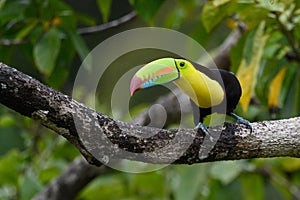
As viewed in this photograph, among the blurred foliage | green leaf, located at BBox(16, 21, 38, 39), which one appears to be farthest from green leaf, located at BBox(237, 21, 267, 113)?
green leaf, located at BBox(16, 21, 38, 39)

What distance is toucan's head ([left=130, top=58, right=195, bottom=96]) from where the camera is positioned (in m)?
1.30

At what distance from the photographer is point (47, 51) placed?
1.94 m

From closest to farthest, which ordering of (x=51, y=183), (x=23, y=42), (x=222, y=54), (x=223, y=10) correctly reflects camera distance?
(x=223, y=10) < (x=23, y=42) < (x=51, y=183) < (x=222, y=54)

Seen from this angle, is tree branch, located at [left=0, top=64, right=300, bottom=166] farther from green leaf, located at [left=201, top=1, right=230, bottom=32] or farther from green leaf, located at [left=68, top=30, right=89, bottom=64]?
green leaf, located at [left=68, top=30, right=89, bottom=64]

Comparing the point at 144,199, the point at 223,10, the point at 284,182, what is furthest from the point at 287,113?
the point at 144,199

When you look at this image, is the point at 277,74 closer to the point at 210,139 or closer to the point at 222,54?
the point at 222,54

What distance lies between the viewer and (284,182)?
99.4 inches

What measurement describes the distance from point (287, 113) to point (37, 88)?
1028mm

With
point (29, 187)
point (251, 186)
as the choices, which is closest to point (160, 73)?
point (29, 187)

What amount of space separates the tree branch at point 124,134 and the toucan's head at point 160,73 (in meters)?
0.09

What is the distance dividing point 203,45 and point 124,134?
33.5 inches

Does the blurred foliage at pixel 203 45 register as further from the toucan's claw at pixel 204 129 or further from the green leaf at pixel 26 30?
the toucan's claw at pixel 204 129

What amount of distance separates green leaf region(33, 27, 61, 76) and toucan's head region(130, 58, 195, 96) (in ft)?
2.20

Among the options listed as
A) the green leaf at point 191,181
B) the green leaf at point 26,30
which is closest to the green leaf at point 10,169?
the green leaf at point 26,30
